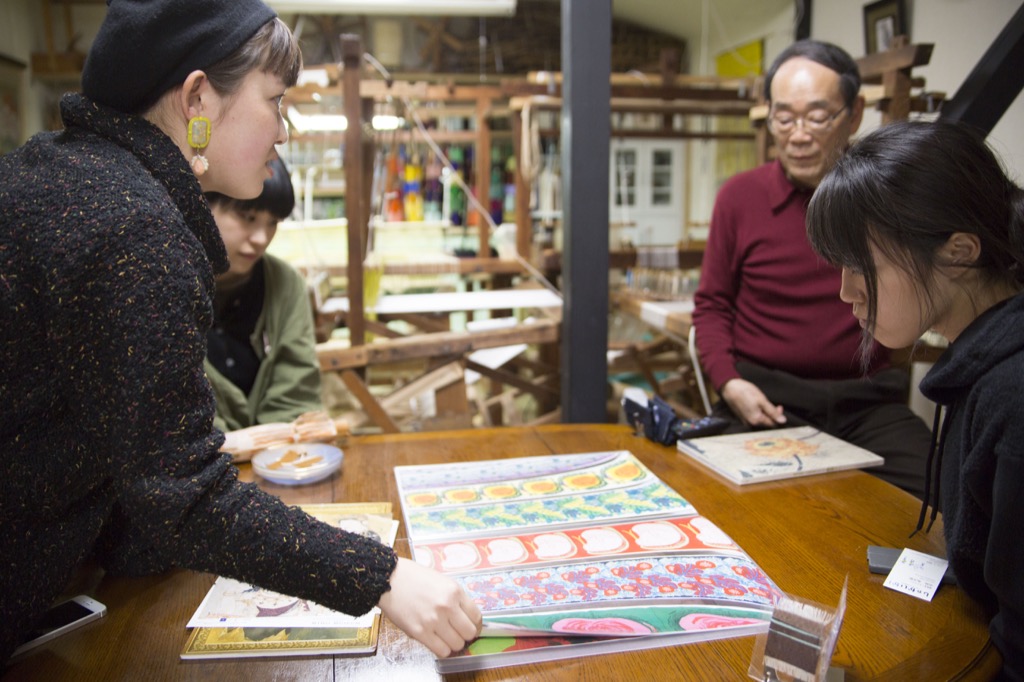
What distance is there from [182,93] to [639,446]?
1.00 metres

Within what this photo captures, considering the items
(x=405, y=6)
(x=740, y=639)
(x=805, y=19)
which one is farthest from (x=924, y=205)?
(x=805, y=19)

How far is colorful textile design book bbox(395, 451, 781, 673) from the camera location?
2.59 ft

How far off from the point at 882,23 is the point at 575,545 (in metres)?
3.69

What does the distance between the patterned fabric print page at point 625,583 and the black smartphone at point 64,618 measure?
43 cm

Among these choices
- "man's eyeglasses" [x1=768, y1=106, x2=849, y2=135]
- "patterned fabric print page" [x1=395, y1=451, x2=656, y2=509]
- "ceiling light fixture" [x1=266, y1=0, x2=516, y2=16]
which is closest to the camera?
"patterned fabric print page" [x1=395, y1=451, x2=656, y2=509]

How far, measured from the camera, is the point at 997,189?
3.04 ft

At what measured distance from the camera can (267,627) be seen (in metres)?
0.82

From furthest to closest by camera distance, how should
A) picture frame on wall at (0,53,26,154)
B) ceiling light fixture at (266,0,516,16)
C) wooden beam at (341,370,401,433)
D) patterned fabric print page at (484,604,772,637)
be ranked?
picture frame on wall at (0,53,26,154) < ceiling light fixture at (266,0,516,16) < wooden beam at (341,370,401,433) < patterned fabric print page at (484,604,772,637)

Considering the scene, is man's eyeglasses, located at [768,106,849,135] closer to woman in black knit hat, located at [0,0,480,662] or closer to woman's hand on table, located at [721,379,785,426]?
woman's hand on table, located at [721,379,785,426]

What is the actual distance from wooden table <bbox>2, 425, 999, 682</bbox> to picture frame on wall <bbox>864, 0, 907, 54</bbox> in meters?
2.94

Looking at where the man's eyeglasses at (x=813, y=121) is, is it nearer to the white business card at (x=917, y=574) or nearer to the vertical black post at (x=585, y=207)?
the vertical black post at (x=585, y=207)

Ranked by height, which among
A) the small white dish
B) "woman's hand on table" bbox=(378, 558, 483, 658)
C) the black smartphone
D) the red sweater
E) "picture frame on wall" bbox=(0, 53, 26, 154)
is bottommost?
the black smartphone

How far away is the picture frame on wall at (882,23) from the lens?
11.2 feet

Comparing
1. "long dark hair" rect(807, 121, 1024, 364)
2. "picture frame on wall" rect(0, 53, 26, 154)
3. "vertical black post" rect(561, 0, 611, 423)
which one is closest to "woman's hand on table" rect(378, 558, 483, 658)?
"long dark hair" rect(807, 121, 1024, 364)
